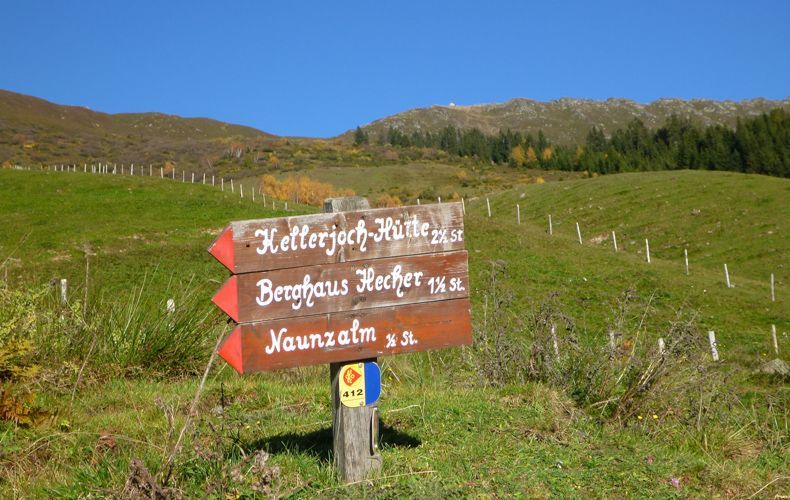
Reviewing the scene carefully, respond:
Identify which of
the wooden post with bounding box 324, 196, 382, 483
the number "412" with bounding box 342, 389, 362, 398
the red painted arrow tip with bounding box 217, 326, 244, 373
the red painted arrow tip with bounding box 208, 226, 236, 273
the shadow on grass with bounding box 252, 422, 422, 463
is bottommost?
the shadow on grass with bounding box 252, 422, 422, 463

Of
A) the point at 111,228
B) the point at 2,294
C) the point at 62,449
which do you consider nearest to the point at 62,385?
the point at 2,294

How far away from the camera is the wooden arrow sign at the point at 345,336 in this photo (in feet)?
13.8

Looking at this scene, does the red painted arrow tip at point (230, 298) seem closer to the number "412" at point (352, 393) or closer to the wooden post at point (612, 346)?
the number "412" at point (352, 393)

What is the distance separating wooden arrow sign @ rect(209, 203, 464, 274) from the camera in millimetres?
4199

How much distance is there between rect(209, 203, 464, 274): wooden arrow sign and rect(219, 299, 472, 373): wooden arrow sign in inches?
13.1

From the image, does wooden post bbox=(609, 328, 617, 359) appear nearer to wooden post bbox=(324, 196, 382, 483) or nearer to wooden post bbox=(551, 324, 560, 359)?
wooden post bbox=(551, 324, 560, 359)

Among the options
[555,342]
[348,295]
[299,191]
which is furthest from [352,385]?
[299,191]

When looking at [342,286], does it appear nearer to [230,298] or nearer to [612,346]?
[230,298]

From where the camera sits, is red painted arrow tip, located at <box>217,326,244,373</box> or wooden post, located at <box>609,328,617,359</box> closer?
red painted arrow tip, located at <box>217,326,244,373</box>

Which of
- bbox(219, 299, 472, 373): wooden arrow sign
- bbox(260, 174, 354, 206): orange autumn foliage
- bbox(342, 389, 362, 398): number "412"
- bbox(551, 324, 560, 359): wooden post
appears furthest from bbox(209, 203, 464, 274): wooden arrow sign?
bbox(260, 174, 354, 206): orange autumn foliage

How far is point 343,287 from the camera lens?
14.3ft

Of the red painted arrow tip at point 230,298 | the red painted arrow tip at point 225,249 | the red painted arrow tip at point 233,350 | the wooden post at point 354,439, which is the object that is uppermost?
the red painted arrow tip at point 225,249

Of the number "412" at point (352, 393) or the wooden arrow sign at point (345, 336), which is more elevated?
the wooden arrow sign at point (345, 336)

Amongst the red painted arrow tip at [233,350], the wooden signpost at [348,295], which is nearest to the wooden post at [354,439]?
the wooden signpost at [348,295]
